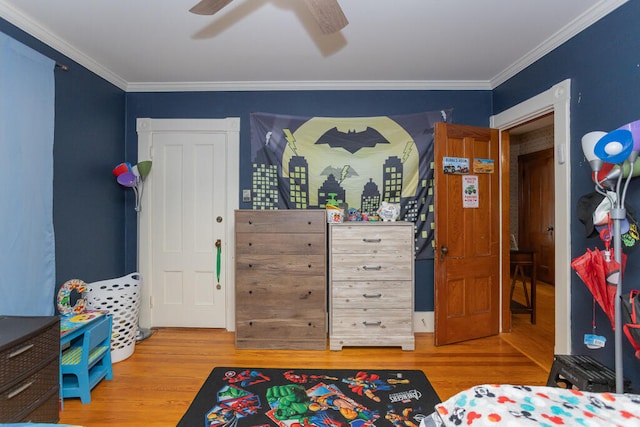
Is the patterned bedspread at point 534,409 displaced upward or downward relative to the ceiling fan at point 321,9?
downward

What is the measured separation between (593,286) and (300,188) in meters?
2.33

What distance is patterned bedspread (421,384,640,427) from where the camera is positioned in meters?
0.96

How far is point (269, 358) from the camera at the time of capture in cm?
266

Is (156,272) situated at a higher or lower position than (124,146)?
lower

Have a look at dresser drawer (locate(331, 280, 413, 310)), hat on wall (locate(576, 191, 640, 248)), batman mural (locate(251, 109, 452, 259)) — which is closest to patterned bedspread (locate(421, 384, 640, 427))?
hat on wall (locate(576, 191, 640, 248))

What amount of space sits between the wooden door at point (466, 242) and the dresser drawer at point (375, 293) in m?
0.33

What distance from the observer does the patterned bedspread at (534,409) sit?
959 mm

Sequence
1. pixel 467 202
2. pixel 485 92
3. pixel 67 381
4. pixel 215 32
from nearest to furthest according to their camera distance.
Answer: pixel 67 381
pixel 215 32
pixel 467 202
pixel 485 92

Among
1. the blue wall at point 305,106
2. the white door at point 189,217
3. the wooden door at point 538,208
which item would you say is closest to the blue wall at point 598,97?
the blue wall at point 305,106

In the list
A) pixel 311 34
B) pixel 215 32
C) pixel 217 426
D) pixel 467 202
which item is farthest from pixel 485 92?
pixel 217 426

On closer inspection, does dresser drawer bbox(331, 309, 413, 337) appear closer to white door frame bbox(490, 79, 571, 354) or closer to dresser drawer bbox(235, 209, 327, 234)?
dresser drawer bbox(235, 209, 327, 234)

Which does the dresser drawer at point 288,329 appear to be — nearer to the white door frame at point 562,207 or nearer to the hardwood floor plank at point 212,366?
the hardwood floor plank at point 212,366

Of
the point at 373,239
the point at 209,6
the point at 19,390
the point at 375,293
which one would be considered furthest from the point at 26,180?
the point at 375,293

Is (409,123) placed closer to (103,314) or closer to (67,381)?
(103,314)
